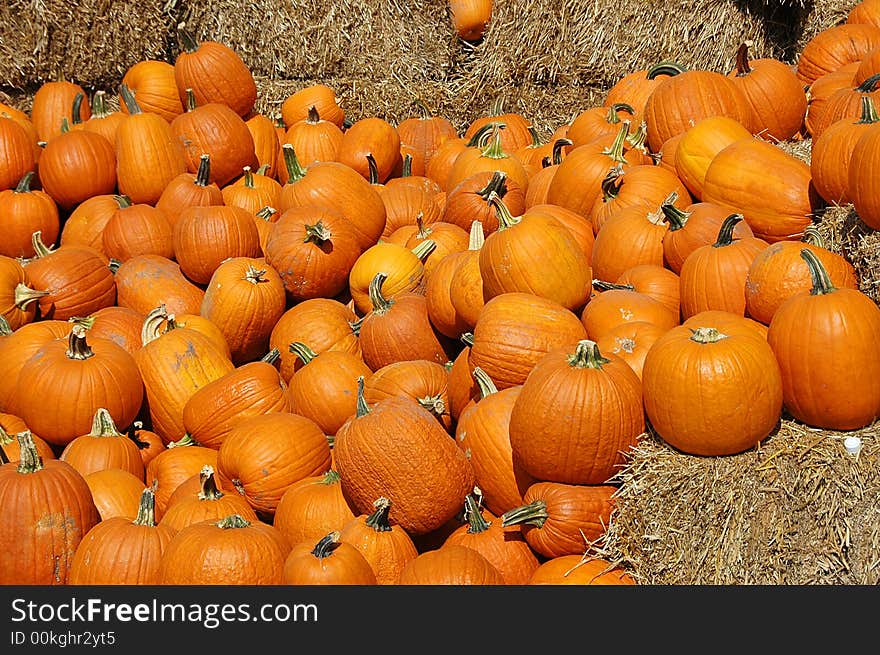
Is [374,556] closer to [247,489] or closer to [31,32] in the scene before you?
[247,489]

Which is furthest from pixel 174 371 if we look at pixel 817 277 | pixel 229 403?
pixel 817 277

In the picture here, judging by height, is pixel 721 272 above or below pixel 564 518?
above

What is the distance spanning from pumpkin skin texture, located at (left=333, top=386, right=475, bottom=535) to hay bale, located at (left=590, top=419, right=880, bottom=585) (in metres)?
0.63

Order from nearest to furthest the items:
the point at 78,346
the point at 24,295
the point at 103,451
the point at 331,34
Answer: the point at 103,451 < the point at 78,346 < the point at 24,295 < the point at 331,34

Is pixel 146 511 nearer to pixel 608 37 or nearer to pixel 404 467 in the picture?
pixel 404 467

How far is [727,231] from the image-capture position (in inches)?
131

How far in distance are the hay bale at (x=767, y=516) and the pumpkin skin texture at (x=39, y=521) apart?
188 cm

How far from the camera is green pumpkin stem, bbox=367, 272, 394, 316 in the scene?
13.0 ft

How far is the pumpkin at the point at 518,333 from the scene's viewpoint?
3209 millimetres

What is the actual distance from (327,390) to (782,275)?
1.85m

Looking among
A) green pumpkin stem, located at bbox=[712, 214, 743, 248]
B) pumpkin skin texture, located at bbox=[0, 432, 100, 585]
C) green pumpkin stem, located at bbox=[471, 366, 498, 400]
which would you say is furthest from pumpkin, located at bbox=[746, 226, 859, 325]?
pumpkin skin texture, located at bbox=[0, 432, 100, 585]

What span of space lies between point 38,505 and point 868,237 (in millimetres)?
3007

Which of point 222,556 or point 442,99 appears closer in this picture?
point 222,556

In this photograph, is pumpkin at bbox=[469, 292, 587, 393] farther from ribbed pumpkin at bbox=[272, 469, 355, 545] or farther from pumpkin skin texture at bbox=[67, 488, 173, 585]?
pumpkin skin texture at bbox=[67, 488, 173, 585]
